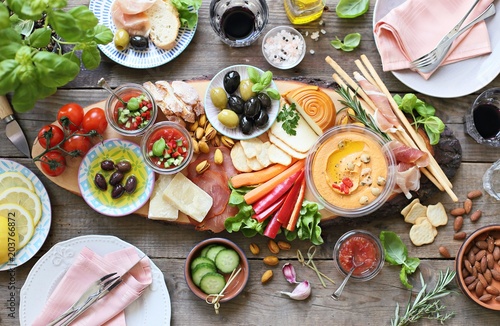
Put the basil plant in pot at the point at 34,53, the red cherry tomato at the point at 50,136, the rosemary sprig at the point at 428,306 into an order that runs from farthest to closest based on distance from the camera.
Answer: the rosemary sprig at the point at 428,306 < the red cherry tomato at the point at 50,136 < the basil plant in pot at the point at 34,53

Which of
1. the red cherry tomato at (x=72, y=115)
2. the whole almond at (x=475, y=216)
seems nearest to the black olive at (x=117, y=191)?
the red cherry tomato at (x=72, y=115)

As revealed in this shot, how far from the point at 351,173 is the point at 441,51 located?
55 cm

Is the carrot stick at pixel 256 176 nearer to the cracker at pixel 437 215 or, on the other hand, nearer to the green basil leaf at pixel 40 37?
the cracker at pixel 437 215

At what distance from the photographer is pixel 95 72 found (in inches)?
79.4

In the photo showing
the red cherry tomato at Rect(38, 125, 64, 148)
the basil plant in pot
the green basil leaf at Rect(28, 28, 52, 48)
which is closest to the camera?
the basil plant in pot

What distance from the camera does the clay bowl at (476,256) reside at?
1.93 meters

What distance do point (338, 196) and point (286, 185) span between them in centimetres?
19

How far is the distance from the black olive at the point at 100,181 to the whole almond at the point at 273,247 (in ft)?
2.08

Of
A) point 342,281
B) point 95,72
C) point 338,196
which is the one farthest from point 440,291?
point 95,72

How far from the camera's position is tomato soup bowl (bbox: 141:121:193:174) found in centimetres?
188

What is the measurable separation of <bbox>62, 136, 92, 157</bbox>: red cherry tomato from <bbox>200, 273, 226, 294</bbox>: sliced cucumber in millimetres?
627

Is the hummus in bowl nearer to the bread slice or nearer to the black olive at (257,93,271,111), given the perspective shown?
the black olive at (257,93,271,111)

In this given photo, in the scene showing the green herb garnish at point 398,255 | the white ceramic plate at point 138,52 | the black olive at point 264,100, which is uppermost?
the white ceramic plate at point 138,52

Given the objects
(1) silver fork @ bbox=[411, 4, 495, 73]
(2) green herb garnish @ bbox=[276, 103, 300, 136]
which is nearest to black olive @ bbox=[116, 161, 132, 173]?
(2) green herb garnish @ bbox=[276, 103, 300, 136]
